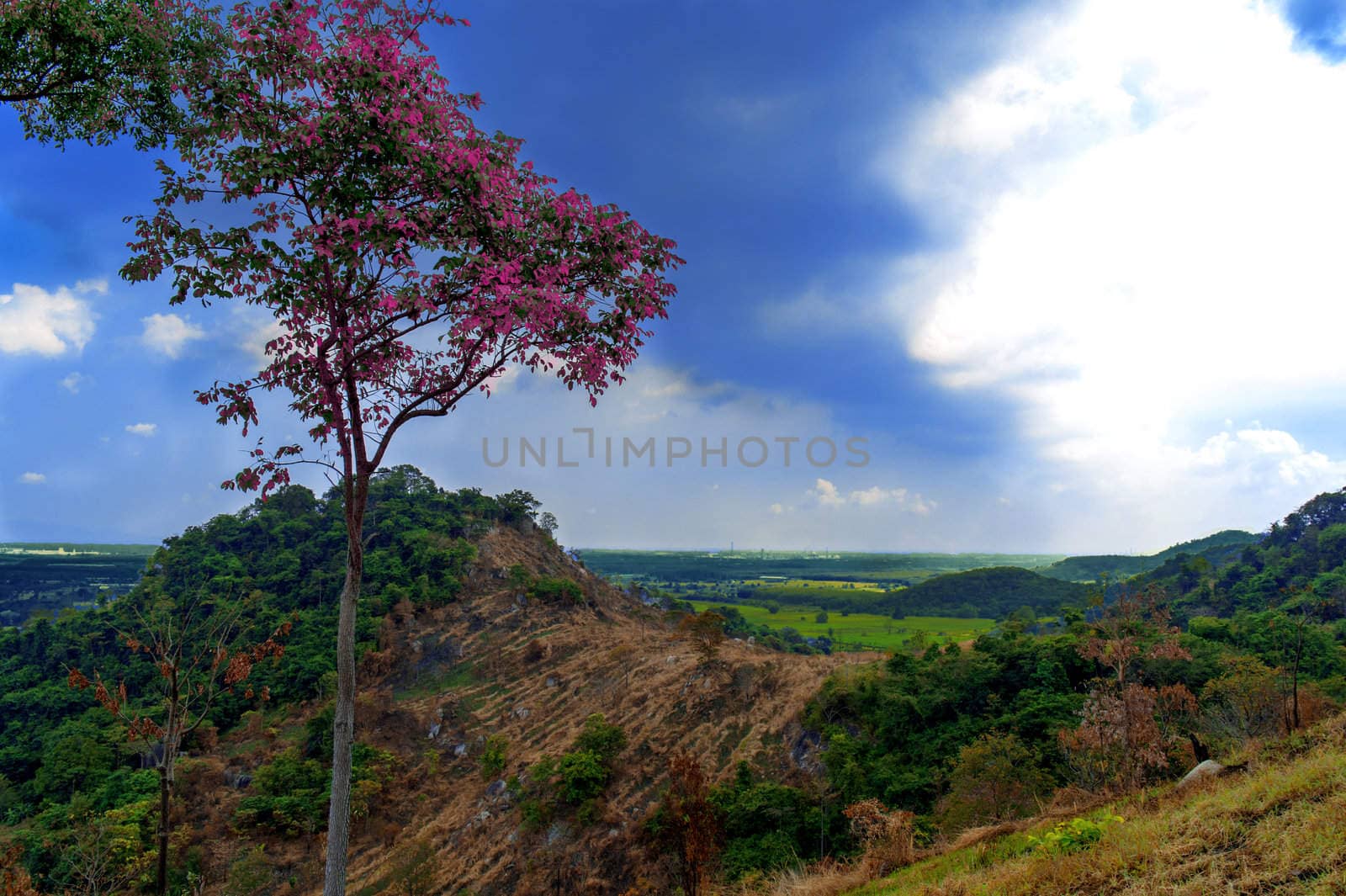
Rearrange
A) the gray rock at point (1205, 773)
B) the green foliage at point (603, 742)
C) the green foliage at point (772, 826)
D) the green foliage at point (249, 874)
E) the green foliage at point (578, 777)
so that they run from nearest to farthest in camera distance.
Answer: the gray rock at point (1205, 773)
the green foliage at point (772, 826)
the green foliage at point (249, 874)
the green foliage at point (578, 777)
the green foliage at point (603, 742)

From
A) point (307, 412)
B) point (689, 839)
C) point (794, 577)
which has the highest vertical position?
point (307, 412)

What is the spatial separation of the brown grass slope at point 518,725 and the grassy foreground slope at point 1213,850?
713 inches

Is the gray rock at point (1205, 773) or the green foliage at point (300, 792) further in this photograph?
the green foliage at point (300, 792)

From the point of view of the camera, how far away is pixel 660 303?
5676 millimetres

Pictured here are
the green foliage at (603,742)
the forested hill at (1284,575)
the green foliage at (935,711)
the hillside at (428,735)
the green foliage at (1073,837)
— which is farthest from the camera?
the forested hill at (1284,575)

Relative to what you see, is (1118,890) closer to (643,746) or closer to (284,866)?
(643,746)

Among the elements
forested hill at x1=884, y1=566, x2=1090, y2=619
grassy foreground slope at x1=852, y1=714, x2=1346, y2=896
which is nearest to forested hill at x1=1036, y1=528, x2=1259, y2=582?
forested hill at x1=884, y1=566, x2=1090, y2=619

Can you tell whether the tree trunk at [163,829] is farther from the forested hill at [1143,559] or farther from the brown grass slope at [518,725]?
the forested hill at [1143,559]

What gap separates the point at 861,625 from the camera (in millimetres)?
94062

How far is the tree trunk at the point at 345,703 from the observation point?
4.91 m

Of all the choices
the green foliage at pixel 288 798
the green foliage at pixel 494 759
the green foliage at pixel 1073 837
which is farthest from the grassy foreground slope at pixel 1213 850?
the green foliage at pixel 288 798

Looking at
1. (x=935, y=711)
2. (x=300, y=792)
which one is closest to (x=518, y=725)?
(x=300, y=792)

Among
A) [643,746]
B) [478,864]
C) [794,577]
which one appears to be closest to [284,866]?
[478,864]

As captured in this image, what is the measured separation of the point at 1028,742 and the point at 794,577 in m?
173
